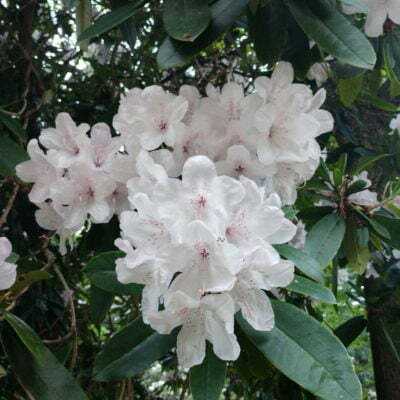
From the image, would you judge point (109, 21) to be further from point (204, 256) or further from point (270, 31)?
point (204, 256)

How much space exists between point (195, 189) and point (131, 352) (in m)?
0.33

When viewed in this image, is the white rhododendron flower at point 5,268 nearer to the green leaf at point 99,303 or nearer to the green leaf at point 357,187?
the green leaf at point 99,303

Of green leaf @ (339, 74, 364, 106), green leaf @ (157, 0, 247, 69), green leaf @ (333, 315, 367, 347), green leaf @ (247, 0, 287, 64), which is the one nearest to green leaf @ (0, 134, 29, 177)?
green leaf @ (157, 0, 247, 69)

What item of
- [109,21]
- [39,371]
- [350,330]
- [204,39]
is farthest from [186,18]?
[350,330]

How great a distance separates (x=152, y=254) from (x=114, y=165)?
1.00ft

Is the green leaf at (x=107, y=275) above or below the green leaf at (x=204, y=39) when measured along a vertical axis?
below

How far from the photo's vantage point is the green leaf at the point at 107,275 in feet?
3.47

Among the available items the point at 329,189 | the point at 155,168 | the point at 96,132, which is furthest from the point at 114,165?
the point at 329,189

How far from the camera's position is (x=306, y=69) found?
132 cm

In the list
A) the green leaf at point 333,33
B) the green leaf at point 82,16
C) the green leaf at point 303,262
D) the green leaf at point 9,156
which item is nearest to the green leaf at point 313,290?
the green leaf at point 303,262

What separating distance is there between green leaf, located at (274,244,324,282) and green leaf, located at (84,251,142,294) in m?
0.28

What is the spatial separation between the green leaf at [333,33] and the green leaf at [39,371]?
76cm

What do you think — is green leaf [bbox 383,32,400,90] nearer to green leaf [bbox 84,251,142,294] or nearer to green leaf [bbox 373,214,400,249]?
green leaf [bbox 373,214,400,249]

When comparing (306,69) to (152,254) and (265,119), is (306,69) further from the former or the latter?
(152,254)
